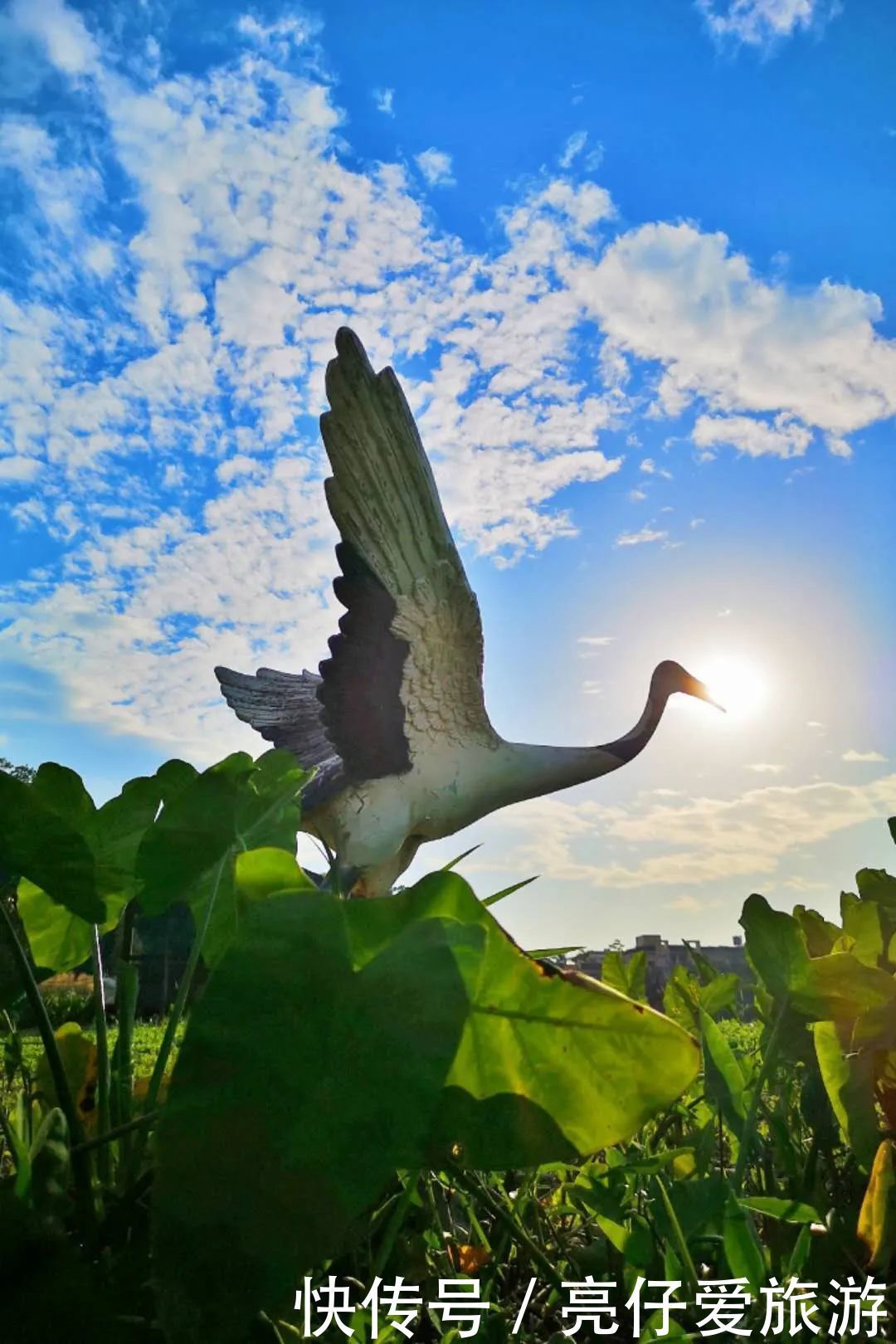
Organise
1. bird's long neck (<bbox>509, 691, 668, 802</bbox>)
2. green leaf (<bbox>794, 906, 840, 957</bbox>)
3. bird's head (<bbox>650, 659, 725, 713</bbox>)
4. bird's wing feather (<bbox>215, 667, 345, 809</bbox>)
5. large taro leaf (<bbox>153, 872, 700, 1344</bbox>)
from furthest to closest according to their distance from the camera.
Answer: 1. bird's head (<bbox>650, 659, 725, 713</bbox>)
2. bird's wing feather (<bbox>215, 667, 345, 809</bbox>)
3. bird's long neck (<bbox>509, 691, 668, 802</bbox>)
4. green leaf (<bbox>794, 906, 840, 957</bbox>)
5. large taro leaf (<bbox>153, 872, 700, 1344</bbox>)

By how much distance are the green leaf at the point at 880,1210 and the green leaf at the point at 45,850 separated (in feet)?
1.30

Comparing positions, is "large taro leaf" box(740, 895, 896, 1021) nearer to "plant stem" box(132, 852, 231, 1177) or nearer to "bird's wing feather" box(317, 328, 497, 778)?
"plant stem" box(132, 852, 231, 1177)

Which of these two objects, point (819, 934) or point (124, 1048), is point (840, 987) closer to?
point (819, 934)

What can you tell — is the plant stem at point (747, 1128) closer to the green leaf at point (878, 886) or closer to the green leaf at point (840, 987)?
the green leaf at point (840, 987)

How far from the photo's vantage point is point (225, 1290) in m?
0.25

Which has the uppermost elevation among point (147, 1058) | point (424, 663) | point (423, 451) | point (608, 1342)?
point (423, 451)

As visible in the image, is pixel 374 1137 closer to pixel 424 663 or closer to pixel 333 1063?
pixel 333 1063

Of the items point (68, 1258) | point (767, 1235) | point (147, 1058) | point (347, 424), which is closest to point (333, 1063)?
point (68, 1258)

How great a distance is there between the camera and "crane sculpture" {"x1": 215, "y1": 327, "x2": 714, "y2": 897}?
11.2 feet

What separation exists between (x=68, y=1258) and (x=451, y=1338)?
0.58ft

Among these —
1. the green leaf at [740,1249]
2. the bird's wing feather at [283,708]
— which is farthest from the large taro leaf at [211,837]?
the bird's wing feather at [283,708]

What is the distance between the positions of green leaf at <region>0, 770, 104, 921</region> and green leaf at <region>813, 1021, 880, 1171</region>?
400mm

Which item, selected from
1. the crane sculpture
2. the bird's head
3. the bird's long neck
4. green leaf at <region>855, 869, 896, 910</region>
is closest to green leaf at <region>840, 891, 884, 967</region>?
green leaf at <region>855, 869, 896, 910</region>

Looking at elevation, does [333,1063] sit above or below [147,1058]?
above
